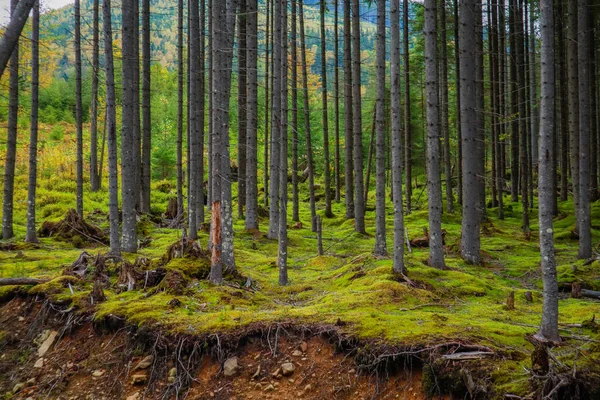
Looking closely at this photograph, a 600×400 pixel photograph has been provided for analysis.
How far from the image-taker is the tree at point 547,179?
4.37 meters

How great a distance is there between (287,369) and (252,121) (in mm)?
9913

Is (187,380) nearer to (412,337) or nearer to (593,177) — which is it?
(412,337)

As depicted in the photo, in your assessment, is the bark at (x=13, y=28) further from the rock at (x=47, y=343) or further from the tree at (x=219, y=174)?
the rock at (x=47, y=343)

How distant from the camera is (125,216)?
11.0 meters

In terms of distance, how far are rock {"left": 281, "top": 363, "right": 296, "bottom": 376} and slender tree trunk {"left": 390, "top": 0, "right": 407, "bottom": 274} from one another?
352 cm

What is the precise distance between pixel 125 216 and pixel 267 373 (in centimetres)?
728

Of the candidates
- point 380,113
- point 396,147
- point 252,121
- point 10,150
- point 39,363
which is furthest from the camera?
point 252,121

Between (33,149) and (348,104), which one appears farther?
(348,104)

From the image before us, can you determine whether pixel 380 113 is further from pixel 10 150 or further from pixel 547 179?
pixel 10 150

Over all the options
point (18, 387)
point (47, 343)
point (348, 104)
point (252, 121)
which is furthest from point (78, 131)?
point (18, 387)

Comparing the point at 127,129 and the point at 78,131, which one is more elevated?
the point at 78,131

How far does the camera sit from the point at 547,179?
438 cm

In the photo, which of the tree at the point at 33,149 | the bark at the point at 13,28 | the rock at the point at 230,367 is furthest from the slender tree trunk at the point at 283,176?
the tree at the point at 33,149

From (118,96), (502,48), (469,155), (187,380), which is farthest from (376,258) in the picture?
(118,96)
